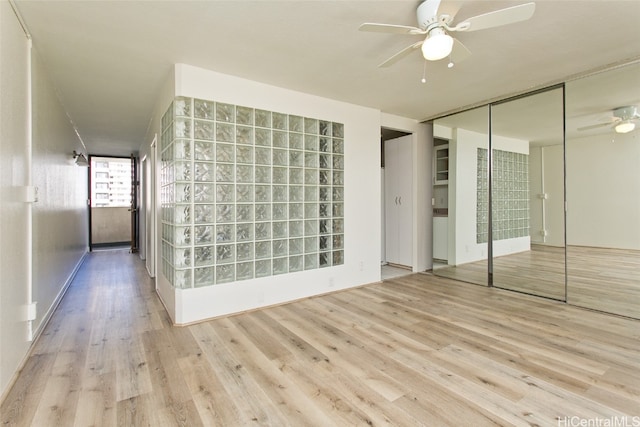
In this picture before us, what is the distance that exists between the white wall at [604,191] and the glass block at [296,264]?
378 cm

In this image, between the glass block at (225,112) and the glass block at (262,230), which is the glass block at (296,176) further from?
the glass block at (225,112)

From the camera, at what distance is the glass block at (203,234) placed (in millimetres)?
2801

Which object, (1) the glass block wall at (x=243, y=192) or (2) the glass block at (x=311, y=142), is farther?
(2) the glass block at (x=311, y=142)

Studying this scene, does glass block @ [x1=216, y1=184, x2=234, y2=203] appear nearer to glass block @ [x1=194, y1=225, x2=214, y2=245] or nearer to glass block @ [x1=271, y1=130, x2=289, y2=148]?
Answer: glass block @ [x1=194, y1=225, x2=214, y2=245]

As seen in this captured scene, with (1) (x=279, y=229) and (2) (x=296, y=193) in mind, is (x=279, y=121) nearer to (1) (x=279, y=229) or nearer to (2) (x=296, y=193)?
(2) (x=296, y=193)

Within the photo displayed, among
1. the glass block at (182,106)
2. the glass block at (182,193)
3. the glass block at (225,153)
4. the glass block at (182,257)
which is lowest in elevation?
the glass block at (182,257)

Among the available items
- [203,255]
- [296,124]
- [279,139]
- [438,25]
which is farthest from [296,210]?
[438,25]

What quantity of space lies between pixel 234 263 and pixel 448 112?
3.67 m

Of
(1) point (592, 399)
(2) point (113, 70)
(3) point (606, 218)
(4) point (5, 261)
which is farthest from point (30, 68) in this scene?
(3) point (606, 218)

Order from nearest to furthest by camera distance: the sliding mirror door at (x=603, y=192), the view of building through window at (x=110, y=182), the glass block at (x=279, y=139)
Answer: the glass block at (x=279, y=139)
the sliding mirror door at (x=603, y=192)
the view of building through window at (x=110, y=182)

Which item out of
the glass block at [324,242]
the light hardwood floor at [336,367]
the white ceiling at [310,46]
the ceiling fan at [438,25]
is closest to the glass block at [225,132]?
the white ceiling at [310,46]

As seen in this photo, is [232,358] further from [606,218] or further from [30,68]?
[606,218]

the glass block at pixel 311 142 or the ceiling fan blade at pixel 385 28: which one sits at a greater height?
the ceiling fan blade at pixel 385 28

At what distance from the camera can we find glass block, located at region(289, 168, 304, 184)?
134 inches
